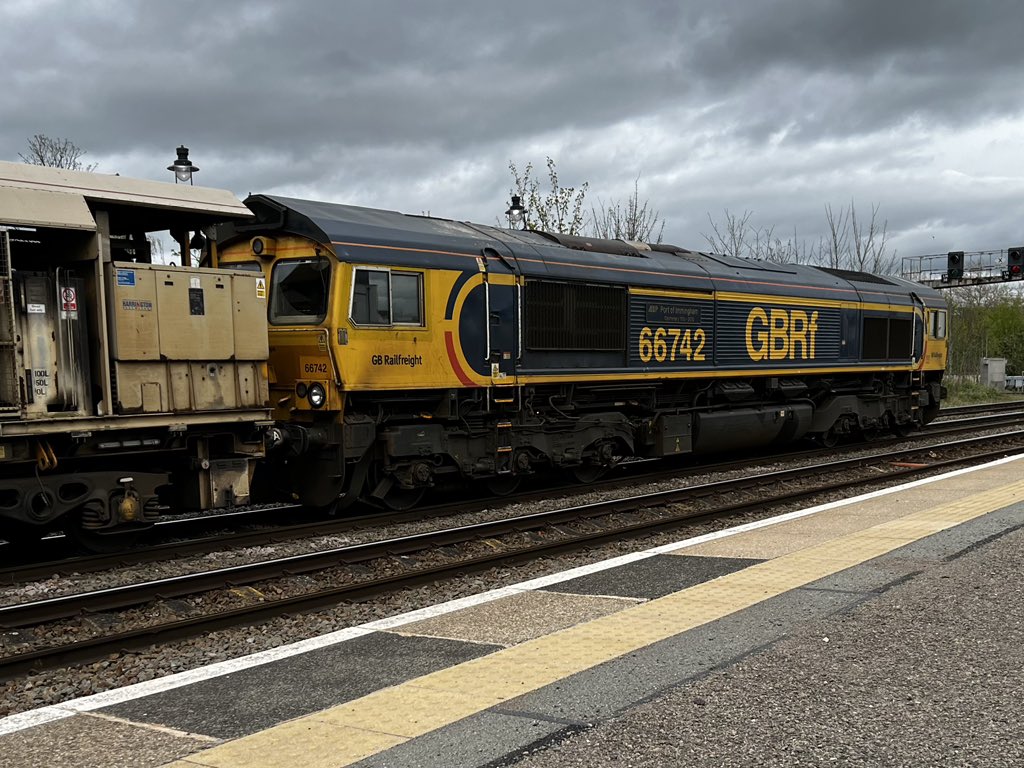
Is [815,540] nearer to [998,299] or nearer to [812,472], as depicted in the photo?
[812,472]

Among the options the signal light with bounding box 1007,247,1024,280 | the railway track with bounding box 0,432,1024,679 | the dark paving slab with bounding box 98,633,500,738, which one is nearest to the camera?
the dark paving slab with bounding box 98,633,500,738

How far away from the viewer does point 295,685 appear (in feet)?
16.6

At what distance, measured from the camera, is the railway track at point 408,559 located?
6336mm

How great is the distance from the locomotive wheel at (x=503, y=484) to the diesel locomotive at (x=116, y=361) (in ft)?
12.9

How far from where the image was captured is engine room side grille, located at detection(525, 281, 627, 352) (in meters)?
12.0

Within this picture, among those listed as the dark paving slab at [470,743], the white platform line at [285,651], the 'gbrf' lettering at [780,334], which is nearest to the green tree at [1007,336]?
the 'gbrf' lettering at [780,334]

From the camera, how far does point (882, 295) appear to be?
18.8m

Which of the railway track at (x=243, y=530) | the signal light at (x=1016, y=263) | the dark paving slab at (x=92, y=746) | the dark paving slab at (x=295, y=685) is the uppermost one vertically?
the signal light at (x=1016, y=263)

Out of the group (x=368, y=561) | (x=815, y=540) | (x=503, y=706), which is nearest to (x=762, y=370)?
(x=815, y=540)

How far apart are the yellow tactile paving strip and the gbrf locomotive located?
4692 millimetres

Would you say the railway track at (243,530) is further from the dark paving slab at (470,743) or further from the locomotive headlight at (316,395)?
the dark paving slab at (470,743)

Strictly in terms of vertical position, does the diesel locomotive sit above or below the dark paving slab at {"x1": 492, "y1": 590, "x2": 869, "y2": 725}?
above

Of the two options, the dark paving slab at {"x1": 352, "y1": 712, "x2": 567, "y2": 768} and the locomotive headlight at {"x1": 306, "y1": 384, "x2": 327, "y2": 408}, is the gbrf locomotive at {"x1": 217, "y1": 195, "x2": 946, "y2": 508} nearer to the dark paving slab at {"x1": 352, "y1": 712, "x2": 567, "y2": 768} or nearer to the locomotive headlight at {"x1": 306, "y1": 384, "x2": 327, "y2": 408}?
the locomotive headlight at {"x1": 306, "y1": 384, "x2": 327, "y2": 408}

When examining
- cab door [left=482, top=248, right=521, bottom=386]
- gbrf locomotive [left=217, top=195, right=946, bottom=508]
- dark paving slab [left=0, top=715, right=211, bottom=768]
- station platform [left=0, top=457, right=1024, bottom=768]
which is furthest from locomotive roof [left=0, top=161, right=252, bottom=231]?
dark paving slab [left=0, top=715, right=211, bottom=768]
